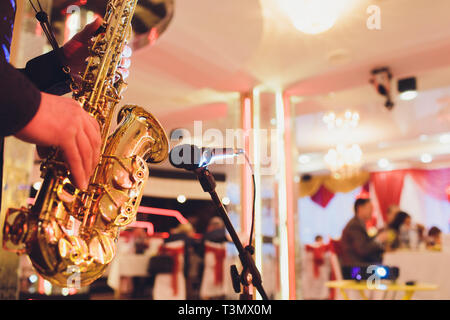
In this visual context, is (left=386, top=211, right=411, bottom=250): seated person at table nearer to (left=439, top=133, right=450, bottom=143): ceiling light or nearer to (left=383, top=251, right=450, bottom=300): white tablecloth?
(left=383, top=251, right=450, bottom=300): white tablecloth

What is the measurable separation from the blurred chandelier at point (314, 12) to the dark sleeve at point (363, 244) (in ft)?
8.53

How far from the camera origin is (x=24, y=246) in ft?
2.52

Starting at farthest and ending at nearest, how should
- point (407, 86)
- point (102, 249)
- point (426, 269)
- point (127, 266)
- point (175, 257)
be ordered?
point (127, 266)
point (175, 257)
point (426, 269)
point (407, 86)
point (102, 249)

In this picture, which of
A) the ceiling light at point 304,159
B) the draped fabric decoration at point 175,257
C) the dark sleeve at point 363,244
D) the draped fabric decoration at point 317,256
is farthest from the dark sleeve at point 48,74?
the ceiling light at point 304,159

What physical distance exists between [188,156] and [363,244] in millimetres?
4276

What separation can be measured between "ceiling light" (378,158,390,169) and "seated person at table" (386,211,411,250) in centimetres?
348

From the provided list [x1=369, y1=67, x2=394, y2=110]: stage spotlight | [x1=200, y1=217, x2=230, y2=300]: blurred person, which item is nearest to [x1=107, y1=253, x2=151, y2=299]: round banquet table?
[x1=200, y1=217, x2=230, y2=300]: blurred person

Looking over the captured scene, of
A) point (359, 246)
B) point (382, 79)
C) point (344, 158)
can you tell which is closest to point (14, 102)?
point (382, 79)

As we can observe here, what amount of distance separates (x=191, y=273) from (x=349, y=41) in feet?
15.3

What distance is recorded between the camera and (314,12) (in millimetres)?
3434

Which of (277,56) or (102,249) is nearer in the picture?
(102,249)

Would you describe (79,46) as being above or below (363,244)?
above

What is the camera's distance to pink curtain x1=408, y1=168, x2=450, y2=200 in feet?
37.4

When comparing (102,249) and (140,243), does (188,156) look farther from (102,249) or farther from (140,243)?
(140,243)
